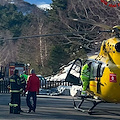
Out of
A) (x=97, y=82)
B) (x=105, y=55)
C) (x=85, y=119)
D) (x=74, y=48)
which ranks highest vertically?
A: (x=74, y=48)

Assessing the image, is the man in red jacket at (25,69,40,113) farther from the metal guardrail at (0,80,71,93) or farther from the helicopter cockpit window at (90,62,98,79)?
the metal guardrail at (0,80,71,93)

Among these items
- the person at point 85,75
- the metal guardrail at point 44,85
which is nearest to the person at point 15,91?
the person at point 85,75

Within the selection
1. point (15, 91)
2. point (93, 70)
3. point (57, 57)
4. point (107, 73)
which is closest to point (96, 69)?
point (93, 70)

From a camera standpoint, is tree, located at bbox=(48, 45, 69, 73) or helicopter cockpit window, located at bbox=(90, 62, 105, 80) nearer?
helicopter cockpit window, located at bbox=(90, 62, 105, 80)

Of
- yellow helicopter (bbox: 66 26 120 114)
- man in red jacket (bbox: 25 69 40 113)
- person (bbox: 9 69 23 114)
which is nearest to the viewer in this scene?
yellow helicopter (bbox: 66 26 120 114)

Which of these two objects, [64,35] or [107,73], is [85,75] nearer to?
[107,73]

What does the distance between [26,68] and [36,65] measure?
11.8 meters

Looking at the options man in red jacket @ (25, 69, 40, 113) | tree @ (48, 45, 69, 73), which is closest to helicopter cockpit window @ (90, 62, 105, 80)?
man in red jacket @ (25, 69, 40, 113)

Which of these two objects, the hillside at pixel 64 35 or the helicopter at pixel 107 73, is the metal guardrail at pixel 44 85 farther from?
the helicopter at pixel 107 73

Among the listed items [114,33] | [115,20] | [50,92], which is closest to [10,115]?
[114,33]

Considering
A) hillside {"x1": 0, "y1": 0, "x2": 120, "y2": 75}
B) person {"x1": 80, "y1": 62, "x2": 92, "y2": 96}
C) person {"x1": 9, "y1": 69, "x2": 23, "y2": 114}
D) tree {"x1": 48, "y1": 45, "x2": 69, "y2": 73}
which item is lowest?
person {"x1": 9, "y1": 69, "x2": 23, "y2": 114}

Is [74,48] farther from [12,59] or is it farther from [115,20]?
[12,59]

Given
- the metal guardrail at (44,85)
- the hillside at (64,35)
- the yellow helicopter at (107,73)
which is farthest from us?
the hillside at (64,35)

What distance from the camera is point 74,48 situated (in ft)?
168
